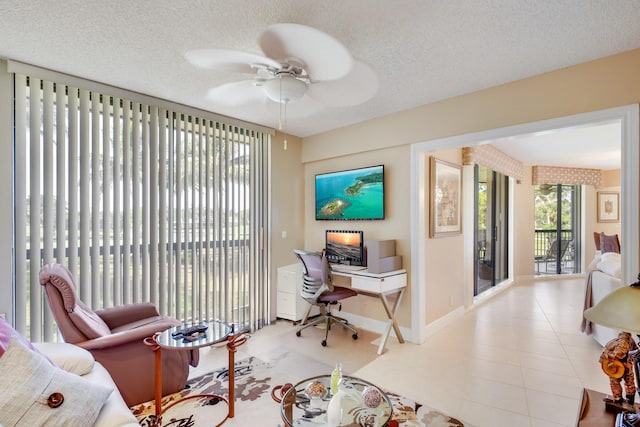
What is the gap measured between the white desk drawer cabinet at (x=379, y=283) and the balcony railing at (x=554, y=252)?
5323mm

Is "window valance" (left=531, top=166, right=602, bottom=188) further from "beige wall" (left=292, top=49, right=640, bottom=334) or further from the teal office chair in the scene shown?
the teal office chair

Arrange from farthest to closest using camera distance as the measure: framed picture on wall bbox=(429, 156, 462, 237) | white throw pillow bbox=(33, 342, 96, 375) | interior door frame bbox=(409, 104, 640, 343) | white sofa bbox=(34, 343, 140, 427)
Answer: framed picture on wall bbox=(429, 156, 462, 237)
interior door frame bbox=(409, 104, 640, 343)
white throw pillow bbox=(33, 342, 96, 375)
white sofa bbox=(34, 343, 140, 427)

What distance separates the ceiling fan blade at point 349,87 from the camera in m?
2.03

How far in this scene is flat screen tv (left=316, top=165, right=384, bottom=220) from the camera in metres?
3.71

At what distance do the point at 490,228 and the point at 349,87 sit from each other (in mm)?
4608

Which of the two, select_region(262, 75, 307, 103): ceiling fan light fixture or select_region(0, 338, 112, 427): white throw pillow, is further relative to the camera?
select_region(262, 75, 307, 103): ceiling fan light fixture

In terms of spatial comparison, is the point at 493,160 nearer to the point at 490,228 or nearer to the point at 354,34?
the point at 490,228

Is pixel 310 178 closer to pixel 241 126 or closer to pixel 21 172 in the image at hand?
pixel 241 126

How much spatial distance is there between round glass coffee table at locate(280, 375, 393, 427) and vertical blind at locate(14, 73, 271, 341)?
206cm

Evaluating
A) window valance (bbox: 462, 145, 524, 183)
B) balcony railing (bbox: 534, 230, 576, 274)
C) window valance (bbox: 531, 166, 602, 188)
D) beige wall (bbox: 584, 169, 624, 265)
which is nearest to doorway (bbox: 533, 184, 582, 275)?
balcony railing (bbox: 534, 230, 576, 274)

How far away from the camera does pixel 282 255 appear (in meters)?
4.25

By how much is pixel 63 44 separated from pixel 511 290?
22.9 feet

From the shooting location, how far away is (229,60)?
182cm

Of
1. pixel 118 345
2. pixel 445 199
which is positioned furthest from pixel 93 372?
pixel 445 199
